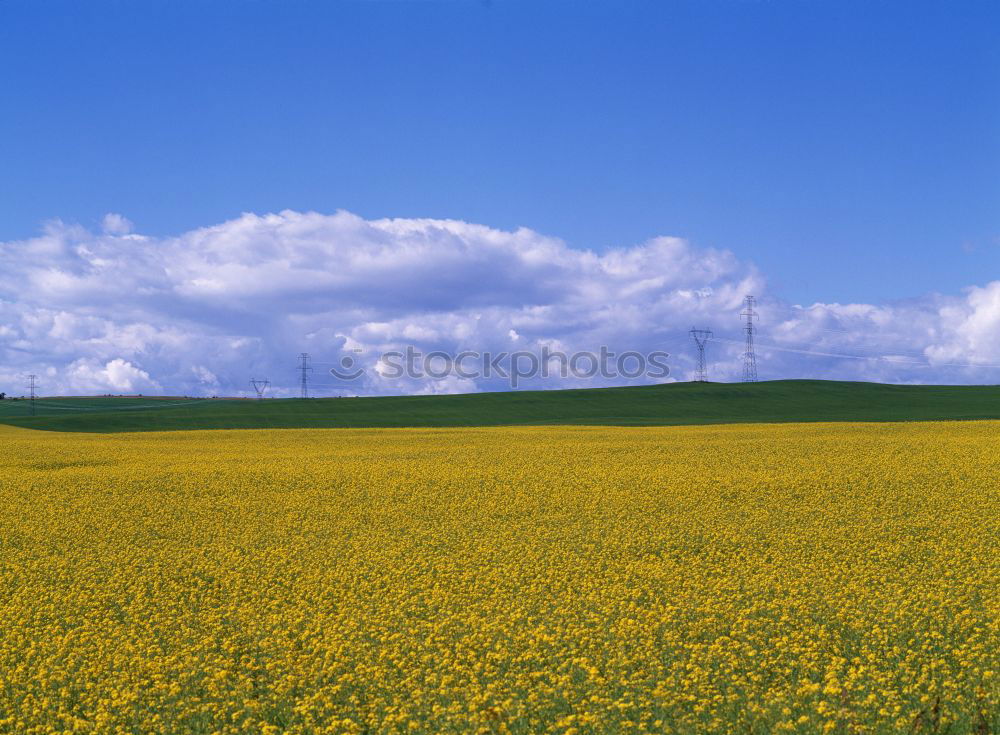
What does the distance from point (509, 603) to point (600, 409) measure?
73.7 metres

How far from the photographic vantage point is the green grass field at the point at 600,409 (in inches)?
2753

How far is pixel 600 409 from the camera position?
8594 cm

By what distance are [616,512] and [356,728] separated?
43.6 ft

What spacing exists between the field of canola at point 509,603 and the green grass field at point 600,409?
143 ft

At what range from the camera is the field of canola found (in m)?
9.45

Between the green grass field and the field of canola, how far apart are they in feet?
143

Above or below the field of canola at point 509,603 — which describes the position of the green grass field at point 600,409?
above

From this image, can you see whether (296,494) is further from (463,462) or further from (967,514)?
(967,514)

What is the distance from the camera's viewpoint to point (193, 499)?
25375 millimetres

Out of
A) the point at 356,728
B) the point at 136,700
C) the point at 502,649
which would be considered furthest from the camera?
the point at 502,649

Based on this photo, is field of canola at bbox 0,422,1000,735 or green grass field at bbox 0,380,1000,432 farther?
green grass field at bbox 0,380,1000,432

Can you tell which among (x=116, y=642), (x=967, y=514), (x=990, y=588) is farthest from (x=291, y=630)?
(x=967, y=514)

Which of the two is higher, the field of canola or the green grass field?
the green grass field

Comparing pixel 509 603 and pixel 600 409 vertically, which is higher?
pixel 600 409
